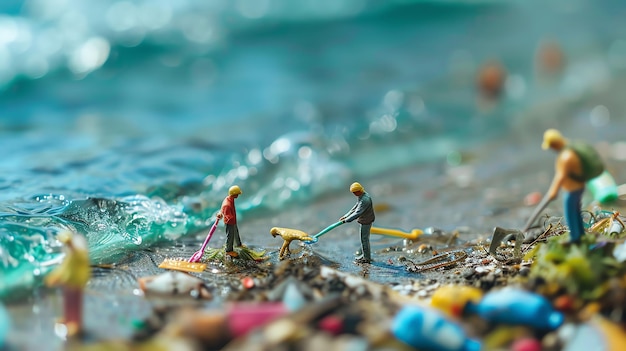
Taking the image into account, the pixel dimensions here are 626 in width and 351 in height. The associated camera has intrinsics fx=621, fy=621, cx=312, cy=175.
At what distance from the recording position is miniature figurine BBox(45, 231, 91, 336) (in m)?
4.38

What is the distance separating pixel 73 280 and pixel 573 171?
3.73 meters

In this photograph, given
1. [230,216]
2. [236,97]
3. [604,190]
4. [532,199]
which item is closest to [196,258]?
[230,216]

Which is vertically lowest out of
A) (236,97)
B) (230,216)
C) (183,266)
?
(183,266)

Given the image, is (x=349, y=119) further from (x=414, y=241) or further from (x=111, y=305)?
(x=111, y=305)

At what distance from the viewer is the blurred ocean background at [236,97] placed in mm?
7859

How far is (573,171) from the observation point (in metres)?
4.65

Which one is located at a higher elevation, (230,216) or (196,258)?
(230,216)

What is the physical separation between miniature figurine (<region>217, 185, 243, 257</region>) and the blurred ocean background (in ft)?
3.95

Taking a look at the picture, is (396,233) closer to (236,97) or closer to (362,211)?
(362,211)

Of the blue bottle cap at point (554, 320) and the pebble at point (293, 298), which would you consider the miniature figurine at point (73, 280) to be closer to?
the pebble at point (293, 298)

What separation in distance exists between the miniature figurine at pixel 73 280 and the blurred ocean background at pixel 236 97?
892 millimetres

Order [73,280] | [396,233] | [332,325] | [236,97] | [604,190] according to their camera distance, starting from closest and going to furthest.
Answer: [332,325]
[73,280]
[396,233]
[604,190]
[236,97]

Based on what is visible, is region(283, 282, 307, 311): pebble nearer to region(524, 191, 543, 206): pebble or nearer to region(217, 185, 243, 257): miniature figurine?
region(217, 185, 243, 257): miniature figurine

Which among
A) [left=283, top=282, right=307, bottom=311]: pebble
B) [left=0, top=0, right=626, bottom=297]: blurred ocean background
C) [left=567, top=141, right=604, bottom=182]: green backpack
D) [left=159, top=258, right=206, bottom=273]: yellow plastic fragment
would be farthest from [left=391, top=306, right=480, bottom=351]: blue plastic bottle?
[left=0, top=0, right=626, bottom=297]: blurred ocean background
